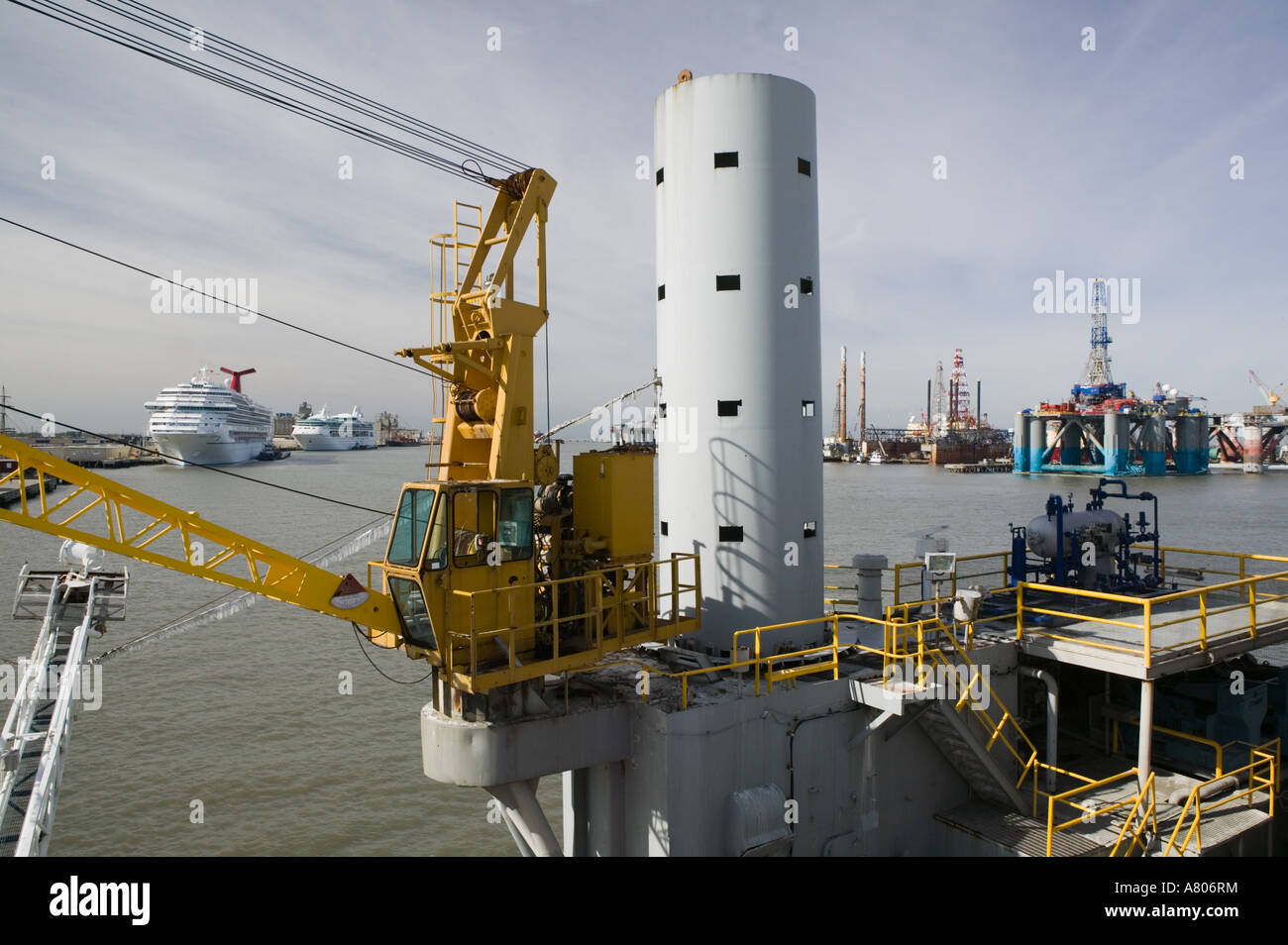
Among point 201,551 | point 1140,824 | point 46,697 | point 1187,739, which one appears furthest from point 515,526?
point 1187,739

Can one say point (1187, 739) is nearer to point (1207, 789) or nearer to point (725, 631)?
point (1207, 789)

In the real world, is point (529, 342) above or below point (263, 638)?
above

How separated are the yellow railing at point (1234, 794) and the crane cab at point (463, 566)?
10995 millimetres

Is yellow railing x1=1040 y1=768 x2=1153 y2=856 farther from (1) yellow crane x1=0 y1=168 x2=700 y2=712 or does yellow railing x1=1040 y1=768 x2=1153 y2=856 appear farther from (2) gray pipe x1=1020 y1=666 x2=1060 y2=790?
(1) yellow crane x1=0 y1=168 x2=700 y2=712

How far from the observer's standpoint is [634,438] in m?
14.7

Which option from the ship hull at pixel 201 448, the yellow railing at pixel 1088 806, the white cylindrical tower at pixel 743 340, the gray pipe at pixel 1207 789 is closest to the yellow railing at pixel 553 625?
the white cylindrical tower at pixel 743 340

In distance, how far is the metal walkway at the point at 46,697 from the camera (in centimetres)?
1211

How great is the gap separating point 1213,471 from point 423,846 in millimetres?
166730

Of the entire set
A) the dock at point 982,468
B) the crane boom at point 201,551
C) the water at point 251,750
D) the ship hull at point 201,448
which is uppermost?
the ship hull at point 201,448

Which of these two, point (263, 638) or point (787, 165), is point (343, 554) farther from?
point (787, 165)

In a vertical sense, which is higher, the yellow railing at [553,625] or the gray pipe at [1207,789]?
the yellow railing at [553,625]

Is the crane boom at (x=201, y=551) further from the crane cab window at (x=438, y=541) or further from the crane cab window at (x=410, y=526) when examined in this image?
the crane cab window at (x=438, y=541)

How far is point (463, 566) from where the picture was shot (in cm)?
1180
